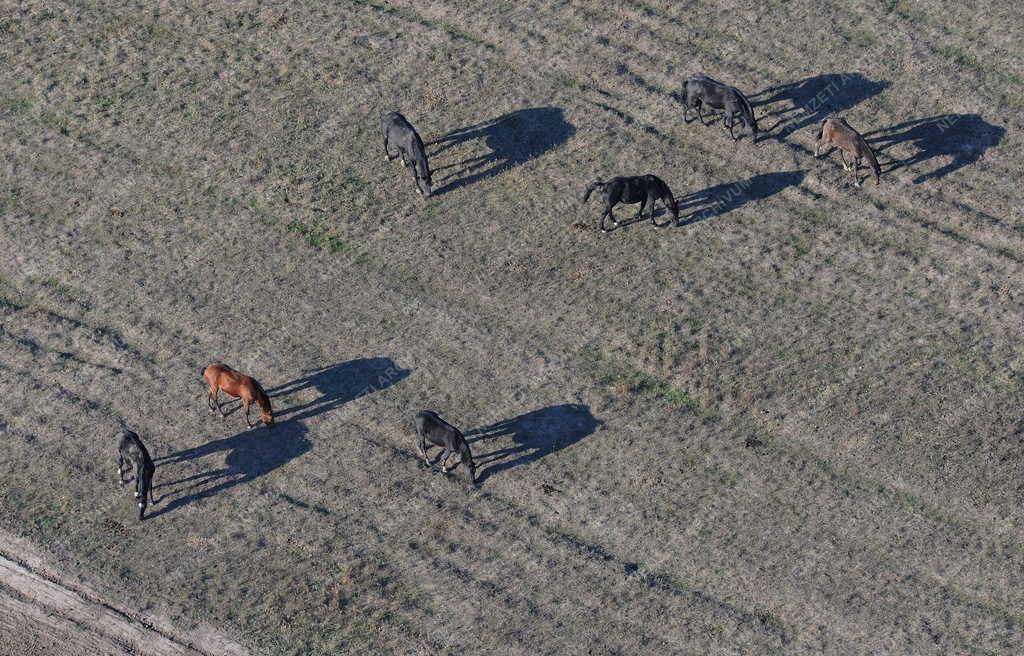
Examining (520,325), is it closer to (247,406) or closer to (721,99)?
(247,406)

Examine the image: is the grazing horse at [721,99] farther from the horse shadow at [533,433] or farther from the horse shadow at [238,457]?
the horse shadow at [238,457]

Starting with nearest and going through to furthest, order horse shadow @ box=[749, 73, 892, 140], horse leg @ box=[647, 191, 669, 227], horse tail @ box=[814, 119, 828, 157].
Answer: horse leg @ box=[647, 191, 669, 227], horse tail @ box=[814, 119, 828, 157], horse shadow @ box=[749, 73, 892, 140]

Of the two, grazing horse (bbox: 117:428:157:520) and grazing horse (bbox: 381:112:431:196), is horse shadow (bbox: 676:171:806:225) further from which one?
grazing horse (bbox: 117:428:157:520)

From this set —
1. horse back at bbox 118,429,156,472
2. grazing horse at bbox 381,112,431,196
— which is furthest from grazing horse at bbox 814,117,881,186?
horse back at bbox 118,429,156,472

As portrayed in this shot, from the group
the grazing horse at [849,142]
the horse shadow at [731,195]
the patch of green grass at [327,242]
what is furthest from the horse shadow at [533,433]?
the grazing horse at [849,142]

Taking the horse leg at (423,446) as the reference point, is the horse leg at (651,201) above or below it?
above

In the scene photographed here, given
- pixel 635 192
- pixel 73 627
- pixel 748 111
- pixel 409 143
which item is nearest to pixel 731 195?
pixel 748 111
